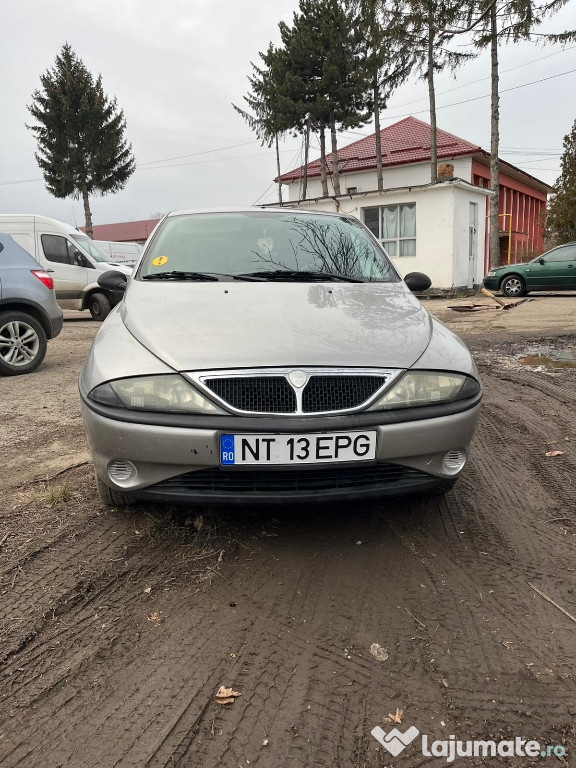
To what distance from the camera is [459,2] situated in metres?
22.0

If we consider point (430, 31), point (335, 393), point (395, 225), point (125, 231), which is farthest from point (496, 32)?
point (125, 231)

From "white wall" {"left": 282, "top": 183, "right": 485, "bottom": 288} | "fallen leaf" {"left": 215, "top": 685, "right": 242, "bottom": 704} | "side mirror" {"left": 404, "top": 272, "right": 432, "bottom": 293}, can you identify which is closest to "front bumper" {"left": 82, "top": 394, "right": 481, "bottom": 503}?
"fallen leaf" {"left": 215, "top": 685, "right": 242, "bottom": 704}

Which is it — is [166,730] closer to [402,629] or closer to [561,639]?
[402,629]

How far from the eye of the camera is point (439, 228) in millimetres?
18406

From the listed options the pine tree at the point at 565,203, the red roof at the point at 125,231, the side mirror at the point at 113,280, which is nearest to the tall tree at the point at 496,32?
the pine tree at the point at 565,203

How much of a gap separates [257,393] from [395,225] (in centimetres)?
1822

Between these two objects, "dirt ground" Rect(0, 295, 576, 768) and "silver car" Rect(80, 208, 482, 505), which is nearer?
"dirt ground" Rect(0, 295, 576, 768)

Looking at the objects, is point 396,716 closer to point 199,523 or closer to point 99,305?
point 199,523

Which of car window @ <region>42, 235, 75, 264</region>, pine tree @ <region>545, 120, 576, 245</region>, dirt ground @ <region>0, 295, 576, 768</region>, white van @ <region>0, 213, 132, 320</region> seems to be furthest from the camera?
pine tree @ <region>545, 120, 576, 245</region>

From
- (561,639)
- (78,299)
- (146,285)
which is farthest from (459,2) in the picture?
(561,639)

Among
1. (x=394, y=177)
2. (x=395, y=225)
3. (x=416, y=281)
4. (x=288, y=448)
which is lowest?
(x=288, y=448)

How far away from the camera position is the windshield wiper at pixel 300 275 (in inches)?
132

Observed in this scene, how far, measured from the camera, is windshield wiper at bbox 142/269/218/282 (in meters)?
3.32

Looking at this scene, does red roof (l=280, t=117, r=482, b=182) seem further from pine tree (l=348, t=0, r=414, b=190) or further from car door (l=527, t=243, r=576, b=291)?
car door (l=527, t=243, r=576, b=291)
